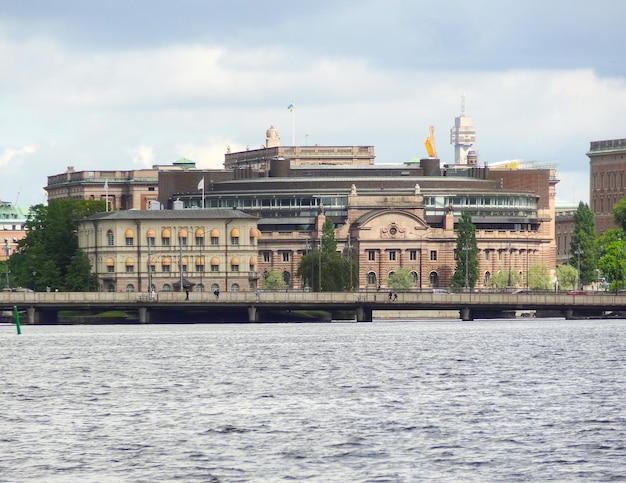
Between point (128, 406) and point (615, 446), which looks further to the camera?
point (128, 406)

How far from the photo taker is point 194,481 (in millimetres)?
76438

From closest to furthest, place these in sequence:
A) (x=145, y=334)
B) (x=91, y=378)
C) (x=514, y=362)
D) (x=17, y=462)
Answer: (x=17, y=462)
(x=91, y=378)
(x=514, y=362)
(x=145, y=334)

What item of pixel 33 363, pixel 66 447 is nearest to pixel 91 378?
pixel 33 363

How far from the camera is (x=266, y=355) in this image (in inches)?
5876

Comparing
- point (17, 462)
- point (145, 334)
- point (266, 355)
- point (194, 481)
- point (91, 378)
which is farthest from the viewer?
point (145, 334)

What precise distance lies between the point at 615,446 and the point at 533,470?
7482 mm

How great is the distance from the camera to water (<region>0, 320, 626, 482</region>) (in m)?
79.8

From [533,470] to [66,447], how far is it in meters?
19.1

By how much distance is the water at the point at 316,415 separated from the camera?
79.8 meters

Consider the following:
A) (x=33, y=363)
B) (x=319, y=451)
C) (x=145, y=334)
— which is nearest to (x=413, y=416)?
(x=319, y=451)

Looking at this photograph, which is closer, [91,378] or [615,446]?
[615,446]

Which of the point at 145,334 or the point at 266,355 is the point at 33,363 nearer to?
the point at 266,355

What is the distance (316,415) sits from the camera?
9762cm

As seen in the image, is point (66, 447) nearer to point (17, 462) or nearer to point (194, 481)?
point (17, 462)
